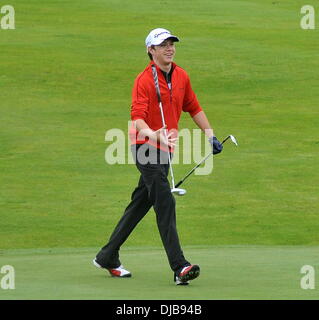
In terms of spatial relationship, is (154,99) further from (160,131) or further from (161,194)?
(161,194)

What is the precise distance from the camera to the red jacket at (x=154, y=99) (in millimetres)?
9836

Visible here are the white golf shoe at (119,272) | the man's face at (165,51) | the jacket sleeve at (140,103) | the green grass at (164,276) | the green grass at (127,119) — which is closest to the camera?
the green grass at (164,276)

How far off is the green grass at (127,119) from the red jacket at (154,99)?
1.36m

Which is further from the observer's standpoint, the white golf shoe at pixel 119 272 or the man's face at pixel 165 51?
the white golf shoe at pixel 119 272

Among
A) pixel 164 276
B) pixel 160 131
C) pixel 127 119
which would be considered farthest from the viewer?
pixel 127 119

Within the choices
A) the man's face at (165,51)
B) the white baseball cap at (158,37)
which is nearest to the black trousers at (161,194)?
the man's face at (165,51)

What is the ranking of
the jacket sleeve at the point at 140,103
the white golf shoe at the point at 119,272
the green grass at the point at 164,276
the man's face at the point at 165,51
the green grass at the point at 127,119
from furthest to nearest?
the green grass at the point at 127,119 < the white golf shoe at the point at 119,272 < the man's face at the point at 165,51 < the jacket sleeve at the point at 140,103 < the green grass at the point at 164,276

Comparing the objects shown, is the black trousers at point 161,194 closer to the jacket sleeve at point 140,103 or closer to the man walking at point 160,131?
the man walking at point 160,131

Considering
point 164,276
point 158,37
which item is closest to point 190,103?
point 158,37

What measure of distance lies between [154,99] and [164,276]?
1588mm

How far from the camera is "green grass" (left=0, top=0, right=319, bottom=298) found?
17.6m

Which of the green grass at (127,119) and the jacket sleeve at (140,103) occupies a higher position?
the green grass at (127,119)

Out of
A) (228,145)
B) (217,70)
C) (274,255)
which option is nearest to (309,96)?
(217,70)

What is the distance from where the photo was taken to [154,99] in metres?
9.91
